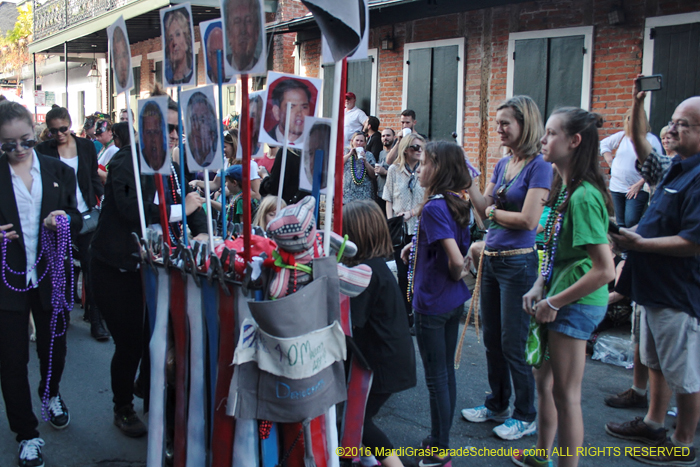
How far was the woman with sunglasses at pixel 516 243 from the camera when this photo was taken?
3.45 metres

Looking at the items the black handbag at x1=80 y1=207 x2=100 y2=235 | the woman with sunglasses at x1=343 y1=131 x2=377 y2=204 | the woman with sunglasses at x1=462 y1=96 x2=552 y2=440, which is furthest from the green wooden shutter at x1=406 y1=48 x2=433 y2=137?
the woman with sunglasses at x1=462 y1=96 x2=552 y2=440

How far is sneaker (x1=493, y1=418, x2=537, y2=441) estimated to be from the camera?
141 inches

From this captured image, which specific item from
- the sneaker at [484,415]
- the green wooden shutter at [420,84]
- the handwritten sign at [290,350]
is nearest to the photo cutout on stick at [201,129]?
the handwritten sign at [290,350]

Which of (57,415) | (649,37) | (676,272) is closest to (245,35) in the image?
(676,272)

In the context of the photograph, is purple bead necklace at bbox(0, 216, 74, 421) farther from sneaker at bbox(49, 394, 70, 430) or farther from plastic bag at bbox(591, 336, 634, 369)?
plastic bag at bbox(591, 336, 634, 369)

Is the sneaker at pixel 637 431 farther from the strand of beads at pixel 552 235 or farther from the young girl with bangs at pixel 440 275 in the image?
the strand of beads at pixel 552 235

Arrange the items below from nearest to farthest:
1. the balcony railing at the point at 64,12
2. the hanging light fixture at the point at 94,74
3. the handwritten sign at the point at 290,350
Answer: the handwritten sign at the point at 290,350
the balcony railing at the point at 64,12
the hanging light fixture at the point at 94,74

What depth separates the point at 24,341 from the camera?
3271 mm

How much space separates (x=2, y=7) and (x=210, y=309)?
45.1 metres

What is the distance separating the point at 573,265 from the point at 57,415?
10.3ft

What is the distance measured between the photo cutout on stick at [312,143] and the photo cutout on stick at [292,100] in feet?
0.46

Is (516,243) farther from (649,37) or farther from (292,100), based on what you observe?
(649,37)

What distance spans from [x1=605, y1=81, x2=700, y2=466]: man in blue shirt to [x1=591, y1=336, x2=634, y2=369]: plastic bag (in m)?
1.73

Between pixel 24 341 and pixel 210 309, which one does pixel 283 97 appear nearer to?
pixel 210 309
